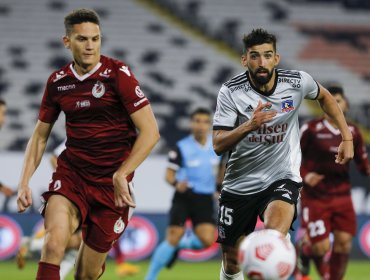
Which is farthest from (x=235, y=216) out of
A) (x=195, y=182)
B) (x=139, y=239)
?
(x=139, y=239)

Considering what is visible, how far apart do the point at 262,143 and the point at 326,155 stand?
2671 millimetres

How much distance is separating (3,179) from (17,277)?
285cm

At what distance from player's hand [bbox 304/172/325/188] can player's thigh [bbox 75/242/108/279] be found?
324 centimetres

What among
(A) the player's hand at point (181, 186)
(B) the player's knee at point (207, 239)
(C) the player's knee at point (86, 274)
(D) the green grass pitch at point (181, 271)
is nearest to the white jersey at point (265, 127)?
(C) the player's knee at point (86, 274)

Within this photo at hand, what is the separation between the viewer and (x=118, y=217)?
6277mm

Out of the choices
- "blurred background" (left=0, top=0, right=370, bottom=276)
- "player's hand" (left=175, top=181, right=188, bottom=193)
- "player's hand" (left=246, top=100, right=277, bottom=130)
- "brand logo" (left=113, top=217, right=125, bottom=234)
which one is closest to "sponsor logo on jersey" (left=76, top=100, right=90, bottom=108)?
"brand logo" (left=113, top=217, right=125, bottom=234)

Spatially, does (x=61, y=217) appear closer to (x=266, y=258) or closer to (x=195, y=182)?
(x=266, y=258)

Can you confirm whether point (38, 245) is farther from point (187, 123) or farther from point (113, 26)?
point (113, 26)

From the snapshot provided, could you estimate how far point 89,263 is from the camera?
6.22 metres

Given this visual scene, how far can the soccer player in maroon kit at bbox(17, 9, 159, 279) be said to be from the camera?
6.02m

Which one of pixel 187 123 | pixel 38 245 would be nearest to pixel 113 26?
pixel 187 123

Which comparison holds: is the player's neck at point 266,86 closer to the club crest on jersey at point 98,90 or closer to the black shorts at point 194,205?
the club crest on jersey at point 98,90

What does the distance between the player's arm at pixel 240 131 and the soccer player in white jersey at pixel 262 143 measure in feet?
0.04

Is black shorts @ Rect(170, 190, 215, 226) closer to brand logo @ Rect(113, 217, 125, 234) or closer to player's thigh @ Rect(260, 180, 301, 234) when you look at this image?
player's thigh @ Rect(260, 180, 301, 234)
